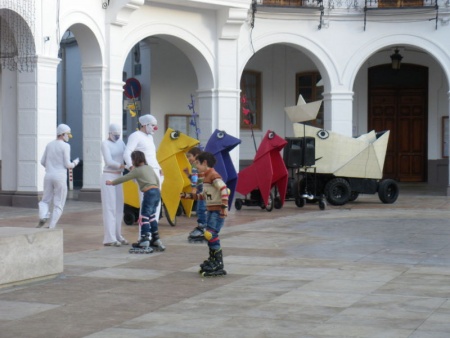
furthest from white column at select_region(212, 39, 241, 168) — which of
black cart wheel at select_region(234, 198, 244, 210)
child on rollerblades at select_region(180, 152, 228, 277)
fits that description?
child on rollerblades at select_region(180, 152, 228, 277)

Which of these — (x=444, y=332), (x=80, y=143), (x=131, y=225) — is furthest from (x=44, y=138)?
(x=444, y=332)

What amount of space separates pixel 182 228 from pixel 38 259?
248 inches

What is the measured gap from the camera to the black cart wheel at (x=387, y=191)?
21703 mm

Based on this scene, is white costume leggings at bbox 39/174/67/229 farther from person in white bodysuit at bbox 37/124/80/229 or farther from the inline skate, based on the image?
the inline skate

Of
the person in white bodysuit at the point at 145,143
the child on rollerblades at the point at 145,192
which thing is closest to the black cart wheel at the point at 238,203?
the person in white bodysuit at the point at 145,143

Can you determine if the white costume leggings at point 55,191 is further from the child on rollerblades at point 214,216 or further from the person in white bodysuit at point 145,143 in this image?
the child on rollerblades at point 214,216

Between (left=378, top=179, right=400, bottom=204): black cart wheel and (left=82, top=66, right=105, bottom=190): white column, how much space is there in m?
6.42

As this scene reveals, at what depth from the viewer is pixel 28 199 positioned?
1931 centimetres

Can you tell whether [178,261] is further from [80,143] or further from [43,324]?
[80,143]

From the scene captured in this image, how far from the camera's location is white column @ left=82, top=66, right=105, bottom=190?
68.9ft

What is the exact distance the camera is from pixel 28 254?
9328 mm

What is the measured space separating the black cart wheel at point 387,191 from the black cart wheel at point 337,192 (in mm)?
1069

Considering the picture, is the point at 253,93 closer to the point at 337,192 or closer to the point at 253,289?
the point at 337,192

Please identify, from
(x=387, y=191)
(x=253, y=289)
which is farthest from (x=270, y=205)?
(x=253, y=289)
